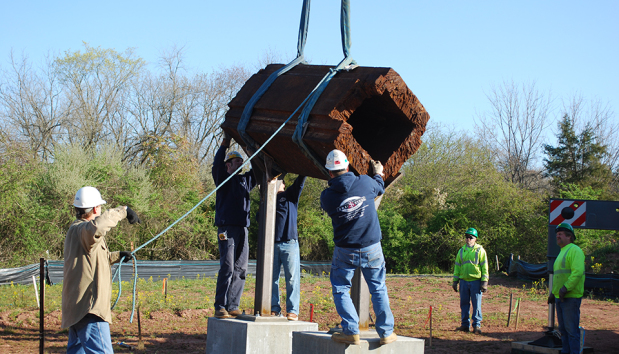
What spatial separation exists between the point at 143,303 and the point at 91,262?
6.51 metres

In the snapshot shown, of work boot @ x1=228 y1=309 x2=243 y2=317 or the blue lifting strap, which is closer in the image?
the blue lifting strap

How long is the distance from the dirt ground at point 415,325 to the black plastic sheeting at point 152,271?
191 inches

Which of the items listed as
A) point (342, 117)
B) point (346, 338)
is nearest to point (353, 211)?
point (342, 117)

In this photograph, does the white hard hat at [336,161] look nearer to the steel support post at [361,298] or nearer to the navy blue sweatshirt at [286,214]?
the steel support post at [361,298]

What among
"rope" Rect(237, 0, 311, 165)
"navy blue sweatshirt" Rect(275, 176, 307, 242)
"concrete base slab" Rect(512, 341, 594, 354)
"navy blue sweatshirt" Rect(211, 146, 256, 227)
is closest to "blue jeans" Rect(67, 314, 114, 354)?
"navy blue sweatshirt" Rect(211, 146, 256, 227)

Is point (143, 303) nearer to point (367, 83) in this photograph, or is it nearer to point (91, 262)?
point (91, 262)

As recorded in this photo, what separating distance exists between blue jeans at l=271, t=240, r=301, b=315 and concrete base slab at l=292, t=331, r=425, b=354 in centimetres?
137

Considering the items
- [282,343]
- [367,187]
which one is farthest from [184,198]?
[367,187]

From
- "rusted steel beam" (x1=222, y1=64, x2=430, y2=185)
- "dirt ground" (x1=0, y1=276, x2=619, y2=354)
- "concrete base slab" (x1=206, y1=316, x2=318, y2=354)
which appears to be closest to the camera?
"rusted steel beam" (x1=222, y1=64, x2=430, y2=185)

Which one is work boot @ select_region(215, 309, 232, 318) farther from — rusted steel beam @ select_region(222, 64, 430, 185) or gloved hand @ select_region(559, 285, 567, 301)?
gloved hand @ select_region(559, 285, 567, 301)

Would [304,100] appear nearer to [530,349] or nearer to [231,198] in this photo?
[231,198]

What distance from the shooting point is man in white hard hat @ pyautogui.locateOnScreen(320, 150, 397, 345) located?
461 centimetres

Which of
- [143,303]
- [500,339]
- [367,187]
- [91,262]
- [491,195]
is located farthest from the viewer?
[491,195]

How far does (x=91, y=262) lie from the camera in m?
4.39
